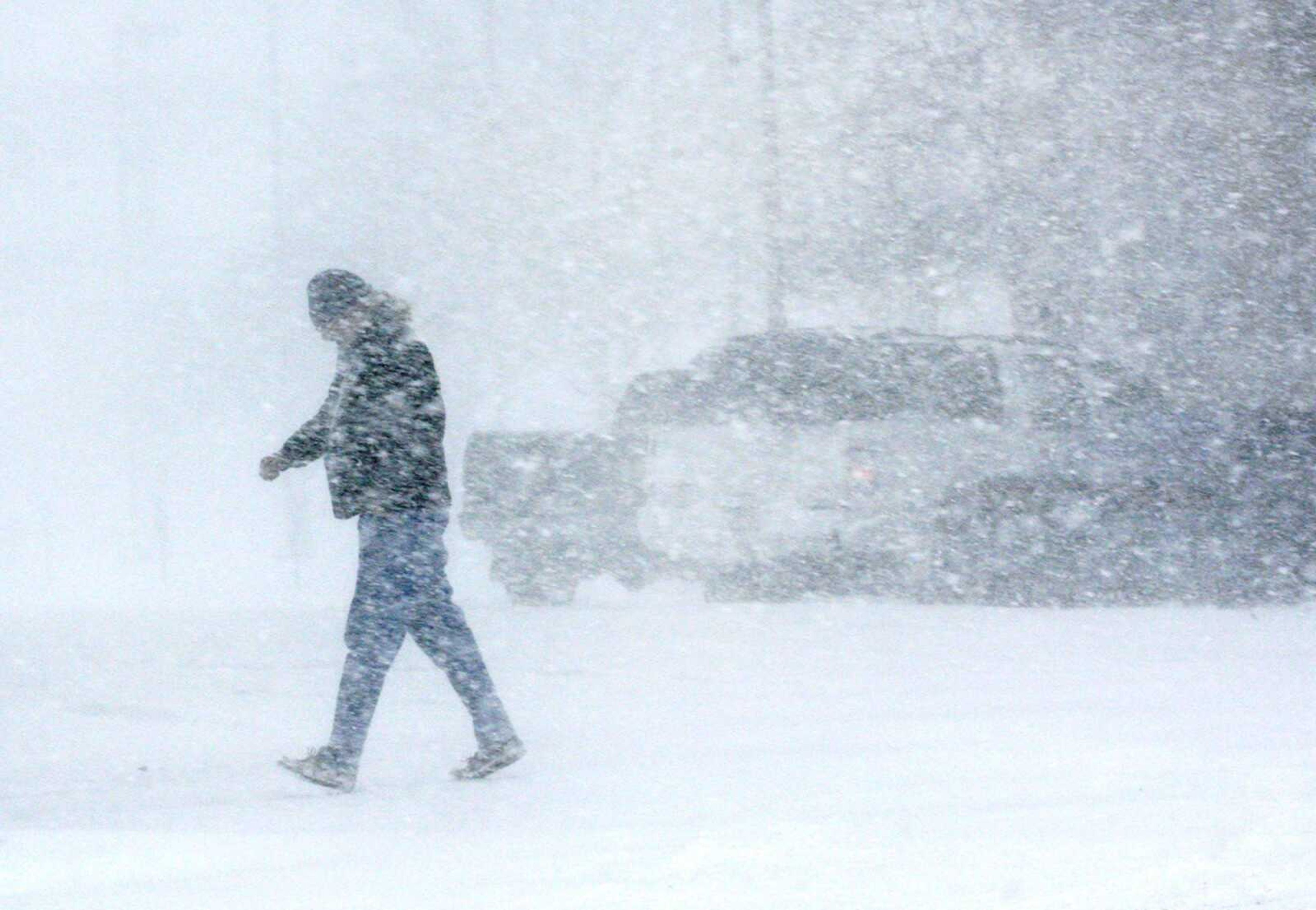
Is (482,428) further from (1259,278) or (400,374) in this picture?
(1259,278)

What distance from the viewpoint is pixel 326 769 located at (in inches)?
201

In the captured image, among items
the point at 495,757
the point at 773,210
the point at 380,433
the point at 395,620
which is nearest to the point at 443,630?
the point at 395,620

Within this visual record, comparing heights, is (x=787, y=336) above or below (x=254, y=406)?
above

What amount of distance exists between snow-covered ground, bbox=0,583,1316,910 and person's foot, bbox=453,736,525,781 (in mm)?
86

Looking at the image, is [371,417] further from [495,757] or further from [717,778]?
[717,778]

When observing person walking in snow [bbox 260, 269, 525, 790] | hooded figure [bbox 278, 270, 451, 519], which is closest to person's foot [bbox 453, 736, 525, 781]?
person walking in snow [bbox 260, 269, 525, 790]

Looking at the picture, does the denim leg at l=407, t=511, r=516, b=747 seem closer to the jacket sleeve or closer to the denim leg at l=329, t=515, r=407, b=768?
the denim leg at l=329, t=515, r=407, b=768

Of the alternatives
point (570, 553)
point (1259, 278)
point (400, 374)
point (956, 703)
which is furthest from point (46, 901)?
point (1259, 278)

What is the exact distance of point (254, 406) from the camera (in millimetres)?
37250

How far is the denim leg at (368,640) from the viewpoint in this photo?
5.14 meters

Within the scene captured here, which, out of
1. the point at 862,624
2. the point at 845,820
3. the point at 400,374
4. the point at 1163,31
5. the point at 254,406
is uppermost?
the point at 1163,31

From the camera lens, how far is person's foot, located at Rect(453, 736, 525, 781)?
5.32 m

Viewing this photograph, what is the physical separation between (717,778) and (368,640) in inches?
45.6

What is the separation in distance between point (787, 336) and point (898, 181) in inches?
319
